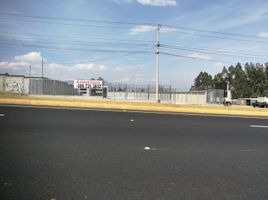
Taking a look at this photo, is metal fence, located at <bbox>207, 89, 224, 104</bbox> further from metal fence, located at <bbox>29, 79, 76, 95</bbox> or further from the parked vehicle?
metal fence, located at <bbox>29, 79, 76, 95</bbox>

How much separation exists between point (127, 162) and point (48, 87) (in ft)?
143

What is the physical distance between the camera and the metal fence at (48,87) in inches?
1825

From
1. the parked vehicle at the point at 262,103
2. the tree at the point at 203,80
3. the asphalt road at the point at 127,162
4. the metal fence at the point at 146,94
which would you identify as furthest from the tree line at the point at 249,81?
the asphalt road at the point at 127,162

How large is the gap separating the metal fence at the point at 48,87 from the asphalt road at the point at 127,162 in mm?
37328

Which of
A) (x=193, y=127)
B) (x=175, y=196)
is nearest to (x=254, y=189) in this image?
(x=175, y=196)

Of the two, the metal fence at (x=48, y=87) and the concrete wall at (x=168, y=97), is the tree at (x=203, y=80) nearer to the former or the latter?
the concrete wall at (x=168, y=97)

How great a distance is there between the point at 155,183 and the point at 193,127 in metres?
6.21

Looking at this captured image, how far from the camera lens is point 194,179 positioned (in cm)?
538

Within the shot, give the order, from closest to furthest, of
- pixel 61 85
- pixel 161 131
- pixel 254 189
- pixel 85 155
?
pixel 254 189, pixel 85 155, pixel 161 131, pixel 61 85

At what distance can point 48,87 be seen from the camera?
47.9 m

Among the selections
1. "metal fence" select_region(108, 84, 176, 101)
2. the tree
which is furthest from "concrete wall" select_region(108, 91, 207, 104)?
the tree

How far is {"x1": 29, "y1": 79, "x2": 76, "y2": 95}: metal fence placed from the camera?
46.3 metres

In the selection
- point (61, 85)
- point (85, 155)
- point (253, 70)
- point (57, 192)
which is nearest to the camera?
point (57, 192)

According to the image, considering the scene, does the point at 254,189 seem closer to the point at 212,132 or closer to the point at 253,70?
the point at 212,132
